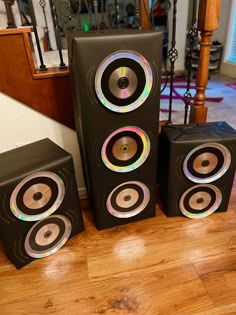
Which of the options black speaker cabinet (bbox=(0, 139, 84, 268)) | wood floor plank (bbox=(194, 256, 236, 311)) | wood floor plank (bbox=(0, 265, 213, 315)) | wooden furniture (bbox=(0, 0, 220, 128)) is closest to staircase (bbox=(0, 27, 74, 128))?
wooden furniture (bbox=(0, 0, 220, 128))

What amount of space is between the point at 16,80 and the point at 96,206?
0.67 metres

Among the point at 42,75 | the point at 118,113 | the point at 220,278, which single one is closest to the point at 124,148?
the point at 118,113

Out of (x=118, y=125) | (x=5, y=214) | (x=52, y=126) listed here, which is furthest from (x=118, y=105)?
(x=5, y=214)

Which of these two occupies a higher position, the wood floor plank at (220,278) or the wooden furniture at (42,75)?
the wooden furniture at (42,75)

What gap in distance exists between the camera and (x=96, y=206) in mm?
1114

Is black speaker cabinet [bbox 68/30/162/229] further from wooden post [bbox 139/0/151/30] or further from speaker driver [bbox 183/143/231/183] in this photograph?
wooden post [bbox 139/0/151/30]

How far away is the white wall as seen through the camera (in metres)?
1.11

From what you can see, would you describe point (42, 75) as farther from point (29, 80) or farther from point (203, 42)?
point (203, 42)

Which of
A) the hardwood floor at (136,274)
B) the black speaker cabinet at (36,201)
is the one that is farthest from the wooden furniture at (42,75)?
the hardwood floor at (136,274)

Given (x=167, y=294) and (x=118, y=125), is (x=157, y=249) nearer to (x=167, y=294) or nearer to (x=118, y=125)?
(x=167, y=294)

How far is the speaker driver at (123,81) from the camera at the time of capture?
824mm

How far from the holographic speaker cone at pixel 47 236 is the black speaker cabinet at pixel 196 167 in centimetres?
52

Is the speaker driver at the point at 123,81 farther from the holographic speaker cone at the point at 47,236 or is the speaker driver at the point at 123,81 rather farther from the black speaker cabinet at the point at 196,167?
the holographic speaker cone at the point at 47,236

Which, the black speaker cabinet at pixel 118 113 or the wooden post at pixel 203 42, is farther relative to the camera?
the wooden post at pixel 203 42
